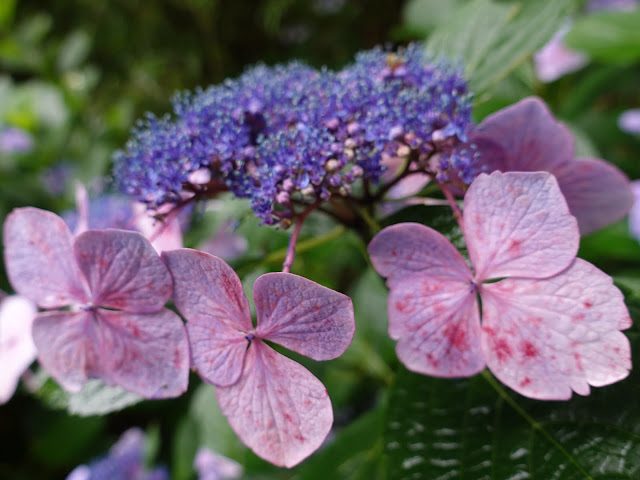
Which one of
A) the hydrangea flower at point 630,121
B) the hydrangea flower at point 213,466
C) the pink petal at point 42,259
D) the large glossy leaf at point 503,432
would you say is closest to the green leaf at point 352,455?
the large glossy leaf at point 503,432

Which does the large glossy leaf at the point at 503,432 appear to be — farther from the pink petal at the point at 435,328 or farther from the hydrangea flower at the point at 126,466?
the hydrangea flower at the point at 126,466

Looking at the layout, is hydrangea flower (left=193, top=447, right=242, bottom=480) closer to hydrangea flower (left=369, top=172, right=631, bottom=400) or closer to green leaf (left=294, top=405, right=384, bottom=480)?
green leaf (left=294, top=405, right=384, bottom=480)

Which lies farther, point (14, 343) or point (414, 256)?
point (14, 343)

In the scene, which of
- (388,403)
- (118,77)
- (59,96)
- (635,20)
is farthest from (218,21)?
(388,403)

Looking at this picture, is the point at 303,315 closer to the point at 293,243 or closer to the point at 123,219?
the point at 293,243

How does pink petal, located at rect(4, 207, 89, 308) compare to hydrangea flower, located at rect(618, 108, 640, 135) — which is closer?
pink petal, located at rect(4, 207, 89, 308)

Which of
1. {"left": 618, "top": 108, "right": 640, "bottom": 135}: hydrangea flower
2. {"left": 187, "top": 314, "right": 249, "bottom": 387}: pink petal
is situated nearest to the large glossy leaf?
{"left": 187, "top": 314, "right": 249, "bottom": 387}: pink petal

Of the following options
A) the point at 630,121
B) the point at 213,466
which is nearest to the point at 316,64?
the point at 630,121
